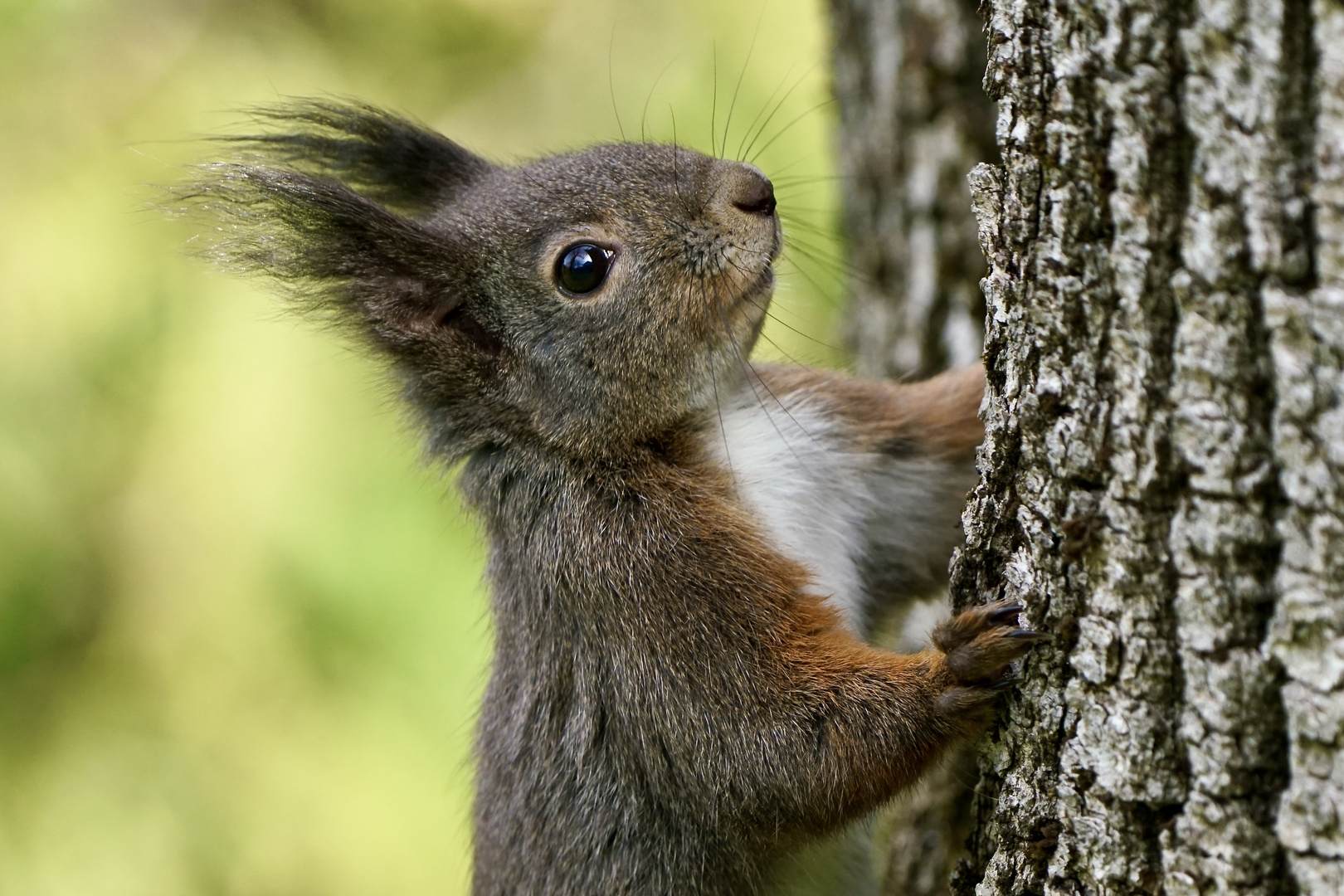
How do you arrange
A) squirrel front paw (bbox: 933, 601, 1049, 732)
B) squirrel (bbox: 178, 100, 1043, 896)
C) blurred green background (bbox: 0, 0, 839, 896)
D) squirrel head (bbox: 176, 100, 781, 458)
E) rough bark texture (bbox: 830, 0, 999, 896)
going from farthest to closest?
blurred green background (bbox: 0, 0, 839, 896) < rough bark texture (bbox: 830, 0, 999, 896) < squirrel head (bbox: 176, 100, 781, 458) < squirrel (bbox: 178, 100, 1043, 896) < squirrel front paw (bbox: 933, 601, 1049, 732)

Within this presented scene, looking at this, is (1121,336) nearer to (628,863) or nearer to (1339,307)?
(1339,307)

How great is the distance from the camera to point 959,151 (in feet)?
13.7

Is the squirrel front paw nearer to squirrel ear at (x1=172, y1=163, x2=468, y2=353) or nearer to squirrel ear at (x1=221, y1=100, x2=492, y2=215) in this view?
squirrel ear at (x1=172, y1=163, x2=468, y2=353)

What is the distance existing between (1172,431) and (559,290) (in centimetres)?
164

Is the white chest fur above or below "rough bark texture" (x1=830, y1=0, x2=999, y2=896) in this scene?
below

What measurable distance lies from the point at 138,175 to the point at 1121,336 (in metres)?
4.60

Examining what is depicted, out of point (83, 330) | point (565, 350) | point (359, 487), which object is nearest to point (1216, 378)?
point (565, 350)

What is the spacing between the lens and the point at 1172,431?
1.87 m

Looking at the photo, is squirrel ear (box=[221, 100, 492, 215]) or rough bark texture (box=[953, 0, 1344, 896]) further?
squirrel ear (box=[221, 100, 492, 215])

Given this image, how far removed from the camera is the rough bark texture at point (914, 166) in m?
4.15

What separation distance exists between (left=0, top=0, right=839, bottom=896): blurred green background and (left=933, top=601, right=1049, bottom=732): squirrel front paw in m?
2.87

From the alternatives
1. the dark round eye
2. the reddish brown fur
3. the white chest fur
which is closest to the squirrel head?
the dark round eye

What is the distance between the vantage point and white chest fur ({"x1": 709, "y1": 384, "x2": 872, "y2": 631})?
2.95 m

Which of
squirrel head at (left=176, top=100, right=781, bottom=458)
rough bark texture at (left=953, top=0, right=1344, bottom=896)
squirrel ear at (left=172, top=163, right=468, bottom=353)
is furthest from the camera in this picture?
squirrel head at (left=176, top=100, right=781, bottom=458)
